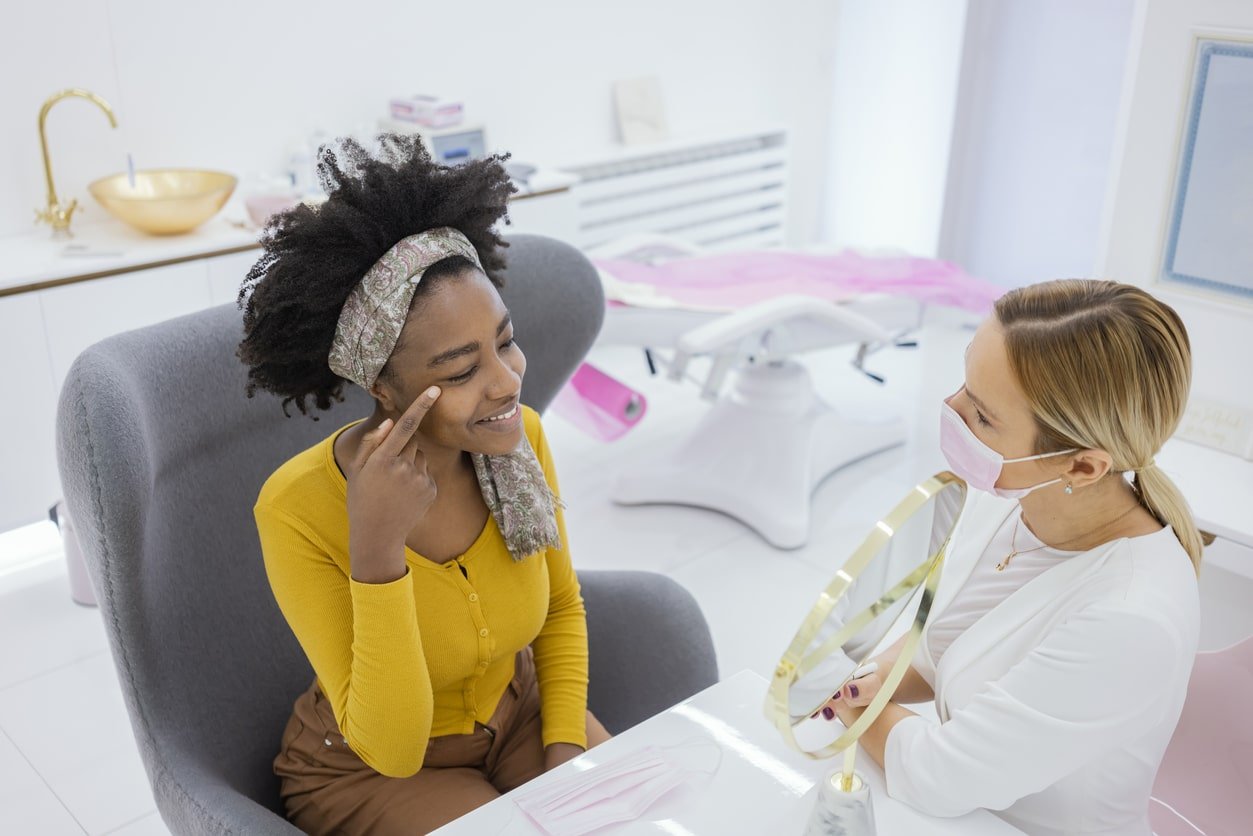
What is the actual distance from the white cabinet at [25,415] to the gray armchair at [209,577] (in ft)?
4.27

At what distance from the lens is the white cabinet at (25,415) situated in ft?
8.79

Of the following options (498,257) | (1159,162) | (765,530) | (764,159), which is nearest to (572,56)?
(764,159)

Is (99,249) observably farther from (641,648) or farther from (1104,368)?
(1104,368)

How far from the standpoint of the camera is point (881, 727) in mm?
1267

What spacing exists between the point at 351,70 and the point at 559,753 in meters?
2.66

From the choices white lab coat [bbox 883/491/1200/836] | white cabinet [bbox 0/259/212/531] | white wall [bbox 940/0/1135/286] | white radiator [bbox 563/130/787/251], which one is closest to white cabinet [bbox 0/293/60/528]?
white cabinet [bbox 0/259/212/531]

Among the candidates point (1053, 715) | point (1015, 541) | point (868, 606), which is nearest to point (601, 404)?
point (1015, 541)

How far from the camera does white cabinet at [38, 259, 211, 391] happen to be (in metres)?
2.75

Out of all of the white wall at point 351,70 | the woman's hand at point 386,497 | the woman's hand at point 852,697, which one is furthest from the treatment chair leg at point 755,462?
the woman's hand at point 386,497

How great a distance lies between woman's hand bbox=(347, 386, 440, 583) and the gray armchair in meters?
0.28

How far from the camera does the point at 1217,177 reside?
6.46ft

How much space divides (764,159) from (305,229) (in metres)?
3.64

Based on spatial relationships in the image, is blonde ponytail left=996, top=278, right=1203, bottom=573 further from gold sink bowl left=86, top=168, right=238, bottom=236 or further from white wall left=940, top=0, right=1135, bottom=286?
white wall left=940, top=0, right=1135, bottom=286

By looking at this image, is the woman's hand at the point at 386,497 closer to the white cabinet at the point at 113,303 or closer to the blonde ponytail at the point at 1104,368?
the blonde ponytail at the point at 1104,368
